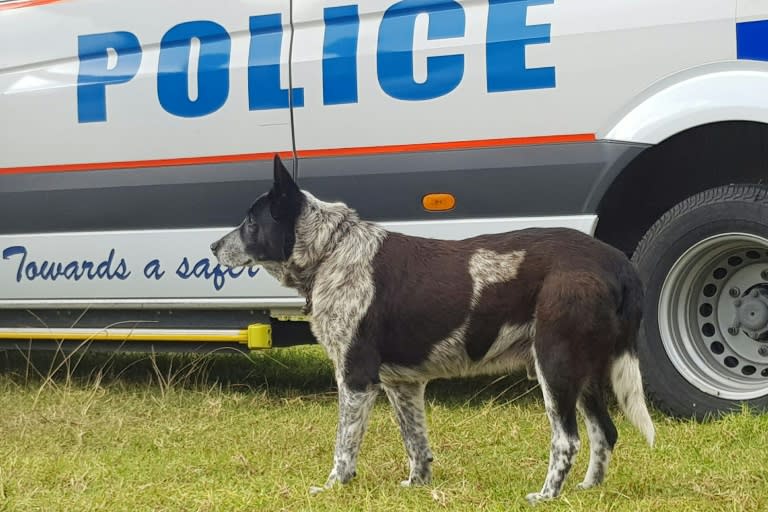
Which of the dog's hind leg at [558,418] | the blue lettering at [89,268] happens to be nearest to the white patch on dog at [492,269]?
the dog's hind leg at [558,418]

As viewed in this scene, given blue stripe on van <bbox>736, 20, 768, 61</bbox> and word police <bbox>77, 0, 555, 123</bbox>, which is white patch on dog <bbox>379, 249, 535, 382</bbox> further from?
blue stripe on van <bbox>736, 20, 768, 61</bbox>

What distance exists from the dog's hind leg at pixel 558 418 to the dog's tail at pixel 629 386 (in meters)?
0.21

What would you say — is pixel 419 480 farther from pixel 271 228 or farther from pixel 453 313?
pixel 271 228

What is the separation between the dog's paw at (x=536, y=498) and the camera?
155 inches

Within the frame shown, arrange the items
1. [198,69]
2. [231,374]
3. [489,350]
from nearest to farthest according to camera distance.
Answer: [489,350], [198,69], [231,374]

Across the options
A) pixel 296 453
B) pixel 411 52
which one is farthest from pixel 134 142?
pixel 296 453

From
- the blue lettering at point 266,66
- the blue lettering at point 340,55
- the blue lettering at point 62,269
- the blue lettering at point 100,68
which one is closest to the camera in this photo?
the blue lettering at point 340,55

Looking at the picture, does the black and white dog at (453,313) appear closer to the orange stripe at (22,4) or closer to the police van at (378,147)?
Result: the police van at (378,147)

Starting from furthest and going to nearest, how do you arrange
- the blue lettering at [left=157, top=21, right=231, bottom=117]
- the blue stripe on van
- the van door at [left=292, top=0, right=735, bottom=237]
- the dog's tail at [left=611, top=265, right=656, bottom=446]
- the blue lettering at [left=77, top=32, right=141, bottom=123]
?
the blue lettering at [left=77, top=32, right=141, bottom=123] < the blue lettering at [left=157, top=21, right=231, bottom=117] < the van door at [left=292, top=0, right=735, bottom=237] < the blue stripe on van < the dog's tail at [left=611, top=265, right=656, bottom=446]

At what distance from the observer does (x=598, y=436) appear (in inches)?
164

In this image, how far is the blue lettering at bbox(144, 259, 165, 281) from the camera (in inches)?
→ 240

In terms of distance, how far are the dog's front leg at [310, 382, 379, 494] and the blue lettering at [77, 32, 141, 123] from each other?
2.60 metres

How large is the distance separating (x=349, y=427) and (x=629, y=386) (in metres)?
1.00

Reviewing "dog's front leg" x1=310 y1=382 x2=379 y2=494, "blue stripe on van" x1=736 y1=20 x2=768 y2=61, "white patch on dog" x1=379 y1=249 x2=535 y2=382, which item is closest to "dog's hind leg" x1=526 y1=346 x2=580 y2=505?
"white patch on dog" x1=379 y1=249 x2=535 y2=382
